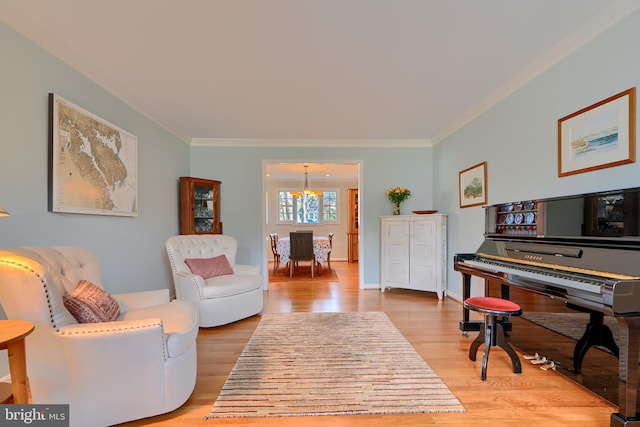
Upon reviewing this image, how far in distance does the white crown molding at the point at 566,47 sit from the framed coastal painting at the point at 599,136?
0.49 metres

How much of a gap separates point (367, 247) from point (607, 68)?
133 inches

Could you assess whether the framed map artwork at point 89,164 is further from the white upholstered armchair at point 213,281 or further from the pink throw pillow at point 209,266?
the pink throw pillow at point 209,266

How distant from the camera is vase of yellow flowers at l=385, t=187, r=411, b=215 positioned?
4.49m

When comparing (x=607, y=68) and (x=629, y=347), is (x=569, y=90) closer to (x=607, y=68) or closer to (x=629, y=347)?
(x=607, y=68)

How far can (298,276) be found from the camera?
583cm

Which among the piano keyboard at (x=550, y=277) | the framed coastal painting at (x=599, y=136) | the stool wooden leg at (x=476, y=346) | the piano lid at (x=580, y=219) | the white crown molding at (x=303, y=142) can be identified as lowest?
the stool wooden leg at (x=476, y=346)

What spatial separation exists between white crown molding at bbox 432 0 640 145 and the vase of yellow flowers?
1533mm

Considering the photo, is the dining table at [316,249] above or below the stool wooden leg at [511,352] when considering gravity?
above

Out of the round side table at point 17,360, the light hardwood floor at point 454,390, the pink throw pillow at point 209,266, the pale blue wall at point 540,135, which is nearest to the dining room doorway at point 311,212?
the pale blue wall at point 540,135

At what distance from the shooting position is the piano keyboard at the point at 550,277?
148 centimetres

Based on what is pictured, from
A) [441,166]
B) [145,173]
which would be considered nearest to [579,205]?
[441,166]

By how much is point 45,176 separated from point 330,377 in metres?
2.50

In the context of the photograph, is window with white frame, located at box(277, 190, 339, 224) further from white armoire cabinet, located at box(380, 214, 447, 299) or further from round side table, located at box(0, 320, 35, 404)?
round side table, located at box(0, 320, 35, 404)

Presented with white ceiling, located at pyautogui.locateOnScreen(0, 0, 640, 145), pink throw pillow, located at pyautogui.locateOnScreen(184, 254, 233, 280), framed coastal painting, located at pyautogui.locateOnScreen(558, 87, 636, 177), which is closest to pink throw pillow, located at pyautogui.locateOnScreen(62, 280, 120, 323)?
pink throw pillow, located at pyautogui.locateOnScreen(184, 254, 233, 280)
